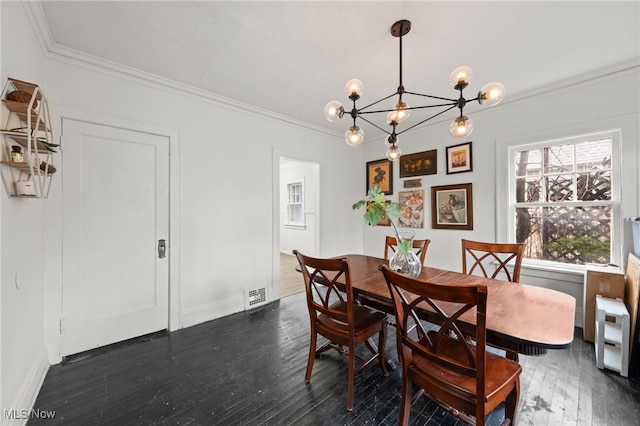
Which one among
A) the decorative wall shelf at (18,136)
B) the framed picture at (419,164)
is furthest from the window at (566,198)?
the decorative wall shelf at (18,136)

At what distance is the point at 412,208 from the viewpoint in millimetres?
4051

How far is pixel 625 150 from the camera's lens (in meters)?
2.40

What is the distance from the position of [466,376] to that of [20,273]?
8.62ft

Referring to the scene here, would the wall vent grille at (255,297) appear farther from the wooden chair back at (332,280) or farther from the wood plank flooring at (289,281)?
the wooden chair back at (332,280)

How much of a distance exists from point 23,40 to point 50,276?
1749 mm

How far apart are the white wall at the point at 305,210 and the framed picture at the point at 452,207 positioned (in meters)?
2.75

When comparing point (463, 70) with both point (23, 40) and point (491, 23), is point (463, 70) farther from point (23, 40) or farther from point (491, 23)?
point (23, 40)

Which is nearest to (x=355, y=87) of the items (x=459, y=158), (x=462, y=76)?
(x=462, y=76)

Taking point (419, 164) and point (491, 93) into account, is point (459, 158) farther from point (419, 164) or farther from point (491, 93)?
point (491, 93)

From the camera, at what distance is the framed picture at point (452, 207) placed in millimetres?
3436

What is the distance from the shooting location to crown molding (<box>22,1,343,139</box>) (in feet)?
5.76

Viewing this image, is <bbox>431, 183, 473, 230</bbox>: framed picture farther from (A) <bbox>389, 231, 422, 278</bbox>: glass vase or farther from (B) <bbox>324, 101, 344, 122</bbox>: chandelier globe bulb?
(B) <bbox>324, 101, 344, 122</bbox>: chandelier globe bulb
